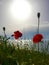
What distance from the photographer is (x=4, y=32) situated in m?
9.26

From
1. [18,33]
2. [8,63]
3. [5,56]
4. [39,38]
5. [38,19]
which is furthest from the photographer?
[38,19]

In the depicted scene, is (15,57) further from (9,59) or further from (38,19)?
(38,19)

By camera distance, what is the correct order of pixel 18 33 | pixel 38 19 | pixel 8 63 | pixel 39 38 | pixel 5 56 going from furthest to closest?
pixel 38 19 → pixel 18 33 → pixel 39 38 → pixel 5 56 → pixel 8 63

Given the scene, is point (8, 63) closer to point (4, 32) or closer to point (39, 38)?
point (39, 38)

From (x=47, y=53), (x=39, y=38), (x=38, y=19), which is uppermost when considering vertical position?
(x=38, y=19)

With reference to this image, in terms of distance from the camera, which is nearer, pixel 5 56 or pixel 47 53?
pixel 5 56

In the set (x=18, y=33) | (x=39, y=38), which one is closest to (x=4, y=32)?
(x=18, y=33)

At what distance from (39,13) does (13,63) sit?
152 inches

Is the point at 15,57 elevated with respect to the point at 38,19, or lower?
lower

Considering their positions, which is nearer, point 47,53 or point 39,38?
point 39,38

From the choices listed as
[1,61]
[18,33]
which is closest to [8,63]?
[1,61]

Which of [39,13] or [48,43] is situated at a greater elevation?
[39,13]

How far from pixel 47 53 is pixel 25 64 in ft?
11.5

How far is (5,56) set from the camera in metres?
5.61
